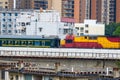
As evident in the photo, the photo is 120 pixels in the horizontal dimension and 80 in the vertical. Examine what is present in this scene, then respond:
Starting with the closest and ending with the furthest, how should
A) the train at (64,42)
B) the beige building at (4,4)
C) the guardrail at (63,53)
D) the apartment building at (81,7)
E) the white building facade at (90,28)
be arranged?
the guardrail at (63,53), the train at (64,42), the white building facade at (90,28), the apartment building at (81,7), the beige building at (4,4)

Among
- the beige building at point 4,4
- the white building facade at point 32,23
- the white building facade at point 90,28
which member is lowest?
the white building facade at point 90,28

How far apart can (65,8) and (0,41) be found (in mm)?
33222

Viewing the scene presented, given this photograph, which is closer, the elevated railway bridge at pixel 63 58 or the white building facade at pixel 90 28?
the elevated railway bridge at pixel 63 58

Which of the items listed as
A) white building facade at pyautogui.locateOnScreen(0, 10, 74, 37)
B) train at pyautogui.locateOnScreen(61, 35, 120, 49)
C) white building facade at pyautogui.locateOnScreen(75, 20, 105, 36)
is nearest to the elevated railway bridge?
train at pyautogui.locateOnScreen(61, 35, 120, 49)

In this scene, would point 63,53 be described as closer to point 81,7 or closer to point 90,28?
point 90,28

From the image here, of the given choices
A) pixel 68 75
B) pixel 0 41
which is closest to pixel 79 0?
pixel 0 41

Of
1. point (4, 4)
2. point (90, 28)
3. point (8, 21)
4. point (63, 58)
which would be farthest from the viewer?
point (4, 4)

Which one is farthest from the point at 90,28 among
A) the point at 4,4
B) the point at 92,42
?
the point at 92,42

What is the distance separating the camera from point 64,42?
45.5 metres

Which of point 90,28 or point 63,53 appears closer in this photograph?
point 63,53

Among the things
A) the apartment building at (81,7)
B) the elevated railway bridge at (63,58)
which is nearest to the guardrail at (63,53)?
the elevated railway bridge at (63,58)

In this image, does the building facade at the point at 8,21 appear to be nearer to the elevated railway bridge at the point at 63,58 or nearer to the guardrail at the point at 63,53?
the elevated railway bridge at the point at 63,58

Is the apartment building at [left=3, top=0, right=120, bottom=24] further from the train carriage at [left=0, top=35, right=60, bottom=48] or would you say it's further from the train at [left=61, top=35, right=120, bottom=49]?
the train at [left=61, top=35, right=120, bottom=49]

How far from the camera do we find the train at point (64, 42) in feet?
142
